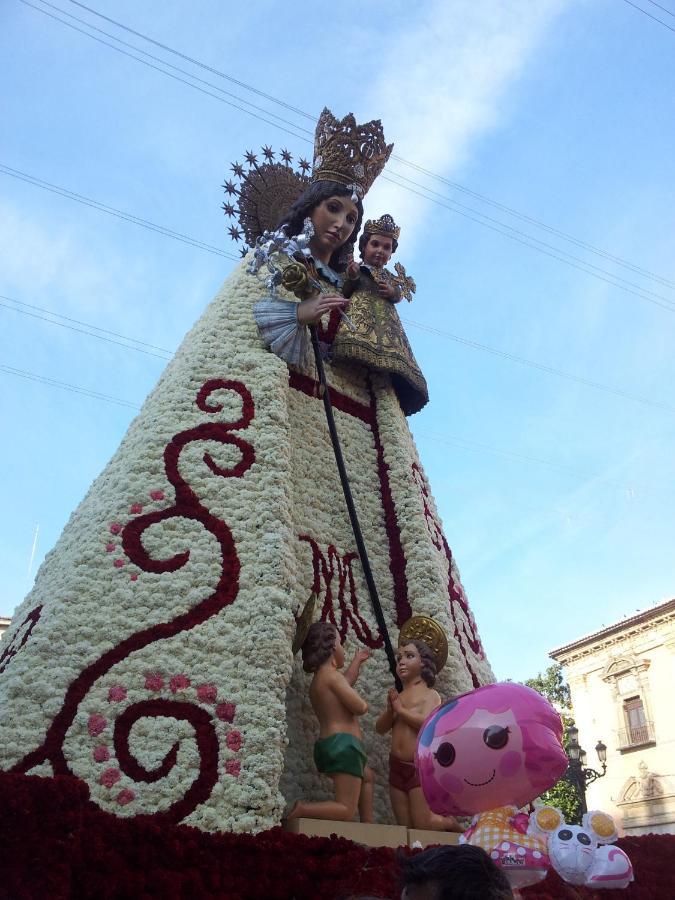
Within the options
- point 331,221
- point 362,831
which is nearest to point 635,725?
point 331,221

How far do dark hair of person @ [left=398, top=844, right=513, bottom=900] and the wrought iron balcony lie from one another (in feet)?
62.7

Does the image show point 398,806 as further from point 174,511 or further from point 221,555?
point 174,511

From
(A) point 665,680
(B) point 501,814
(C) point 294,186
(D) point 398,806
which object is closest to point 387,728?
(D) point 398,806

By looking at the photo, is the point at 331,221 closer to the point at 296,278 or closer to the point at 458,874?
the point at 296,278

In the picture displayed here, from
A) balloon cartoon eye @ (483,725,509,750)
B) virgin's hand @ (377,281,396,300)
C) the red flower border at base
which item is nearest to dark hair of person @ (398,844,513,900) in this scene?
the red flower border at base

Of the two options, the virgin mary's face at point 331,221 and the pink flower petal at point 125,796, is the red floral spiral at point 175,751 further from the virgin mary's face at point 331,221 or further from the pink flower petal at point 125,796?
the virgin mary's face at point 331,221

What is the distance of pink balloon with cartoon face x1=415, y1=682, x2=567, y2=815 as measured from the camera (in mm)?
2838

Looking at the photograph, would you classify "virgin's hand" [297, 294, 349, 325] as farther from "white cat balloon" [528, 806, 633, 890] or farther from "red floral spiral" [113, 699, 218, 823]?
"white cat balloon" [528, 806, 633, 890]

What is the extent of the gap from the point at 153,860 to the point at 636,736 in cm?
1875

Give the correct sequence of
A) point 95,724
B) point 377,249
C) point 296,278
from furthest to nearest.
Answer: point 377,249
point 296,278
point 95,724

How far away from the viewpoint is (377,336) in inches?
228

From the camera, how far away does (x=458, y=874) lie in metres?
1.41

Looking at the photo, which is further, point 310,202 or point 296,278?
point 310,202

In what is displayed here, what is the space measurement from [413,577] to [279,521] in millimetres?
1096
